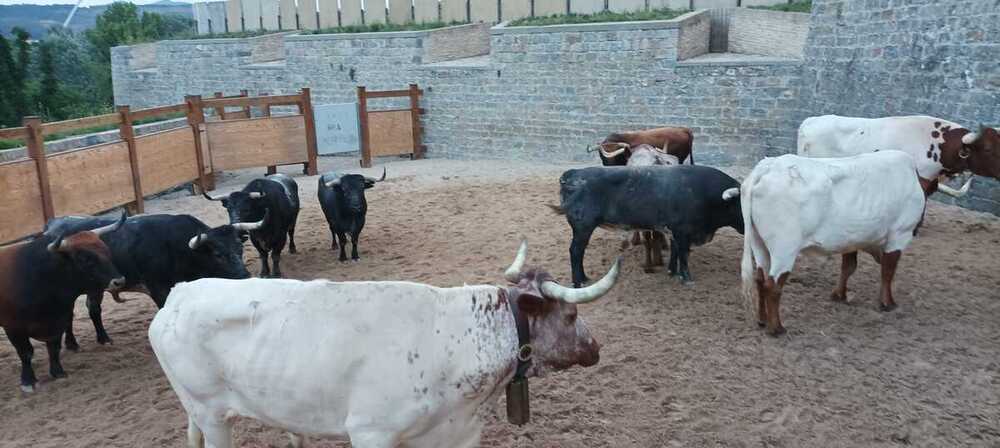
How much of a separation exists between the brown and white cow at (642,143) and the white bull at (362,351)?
6151mm

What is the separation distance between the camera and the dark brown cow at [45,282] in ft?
15.0

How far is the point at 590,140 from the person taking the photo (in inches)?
572

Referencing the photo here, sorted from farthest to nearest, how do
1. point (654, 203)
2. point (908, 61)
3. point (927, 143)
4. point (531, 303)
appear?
point (908, 61) → point (927, 143) → point (654, 203) → point (531, 303)

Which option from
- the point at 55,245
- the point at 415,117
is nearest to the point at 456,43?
the point at 415,117

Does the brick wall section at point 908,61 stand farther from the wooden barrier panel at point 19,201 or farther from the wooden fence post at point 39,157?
the wooden barrier panel at point 19,201

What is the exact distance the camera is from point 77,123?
8.95m

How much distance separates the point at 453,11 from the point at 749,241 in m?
18.4

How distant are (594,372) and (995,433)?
91.2 inches

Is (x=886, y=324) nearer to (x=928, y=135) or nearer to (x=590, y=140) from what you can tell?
(x=928, y=135)

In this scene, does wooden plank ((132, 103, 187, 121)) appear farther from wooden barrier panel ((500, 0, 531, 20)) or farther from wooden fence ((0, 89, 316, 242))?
wooden barrier panel ((500, 0, 531, 20))

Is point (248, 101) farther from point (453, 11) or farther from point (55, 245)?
point (453, 11)

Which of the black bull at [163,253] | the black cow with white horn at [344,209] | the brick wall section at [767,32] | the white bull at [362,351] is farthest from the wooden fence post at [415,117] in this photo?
the white bull at [362,351]

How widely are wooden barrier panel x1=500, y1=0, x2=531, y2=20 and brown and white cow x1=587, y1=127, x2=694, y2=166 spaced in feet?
36.3

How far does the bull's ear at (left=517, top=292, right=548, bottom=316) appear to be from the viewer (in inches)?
117
